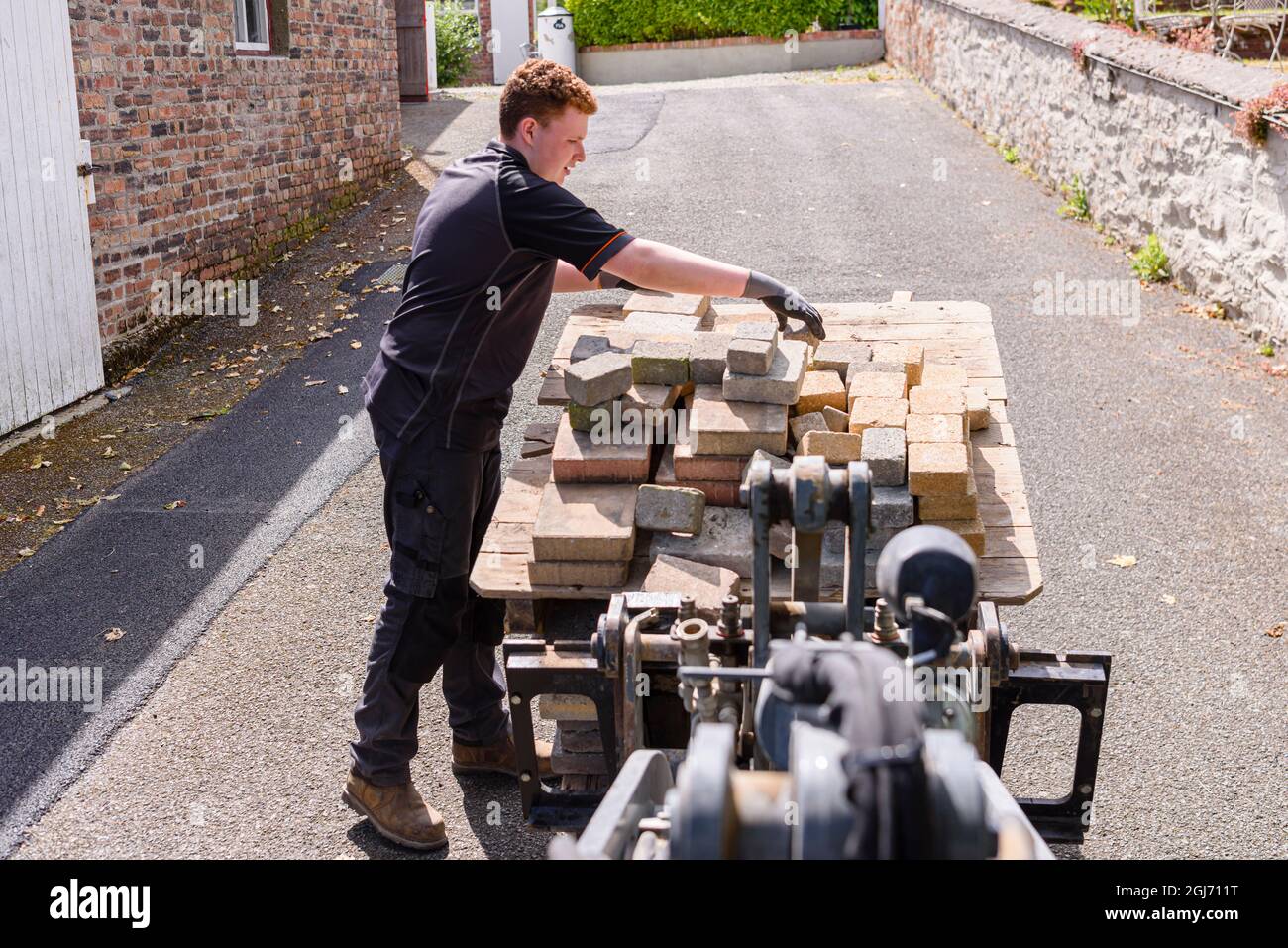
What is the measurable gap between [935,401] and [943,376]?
423 mm

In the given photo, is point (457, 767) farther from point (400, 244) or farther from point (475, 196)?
point (400, 244)

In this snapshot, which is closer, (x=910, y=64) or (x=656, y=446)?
(x=656, y=446)

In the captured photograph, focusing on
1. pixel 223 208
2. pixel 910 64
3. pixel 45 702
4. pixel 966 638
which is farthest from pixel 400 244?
pixel 910 64

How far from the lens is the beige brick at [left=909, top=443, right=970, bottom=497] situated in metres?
3.88

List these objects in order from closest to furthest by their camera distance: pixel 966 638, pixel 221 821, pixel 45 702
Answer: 1. pixel 966 638
2. pixel 221 821
3. pixel 45 702

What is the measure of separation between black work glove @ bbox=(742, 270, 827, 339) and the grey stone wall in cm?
579

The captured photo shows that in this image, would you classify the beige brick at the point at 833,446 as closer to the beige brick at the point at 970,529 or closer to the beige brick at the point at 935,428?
the beige brick at the point at 935,428

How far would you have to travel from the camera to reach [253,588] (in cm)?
613

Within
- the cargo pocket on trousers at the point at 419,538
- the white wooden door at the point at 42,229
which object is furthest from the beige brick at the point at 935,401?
the white wooden door at the point at 42,229

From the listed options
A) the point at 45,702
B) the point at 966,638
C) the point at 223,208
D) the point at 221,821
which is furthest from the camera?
the point at 223,208

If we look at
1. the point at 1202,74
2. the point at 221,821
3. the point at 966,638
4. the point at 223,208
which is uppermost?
the point at 1202,74

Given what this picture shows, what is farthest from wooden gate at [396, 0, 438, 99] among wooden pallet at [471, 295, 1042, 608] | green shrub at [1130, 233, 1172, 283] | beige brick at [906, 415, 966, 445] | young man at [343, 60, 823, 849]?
beige brick at [906, 415, 966, 445]

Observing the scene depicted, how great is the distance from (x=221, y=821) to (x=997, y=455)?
3.15 m

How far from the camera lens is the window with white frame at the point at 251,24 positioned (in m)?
11.7
